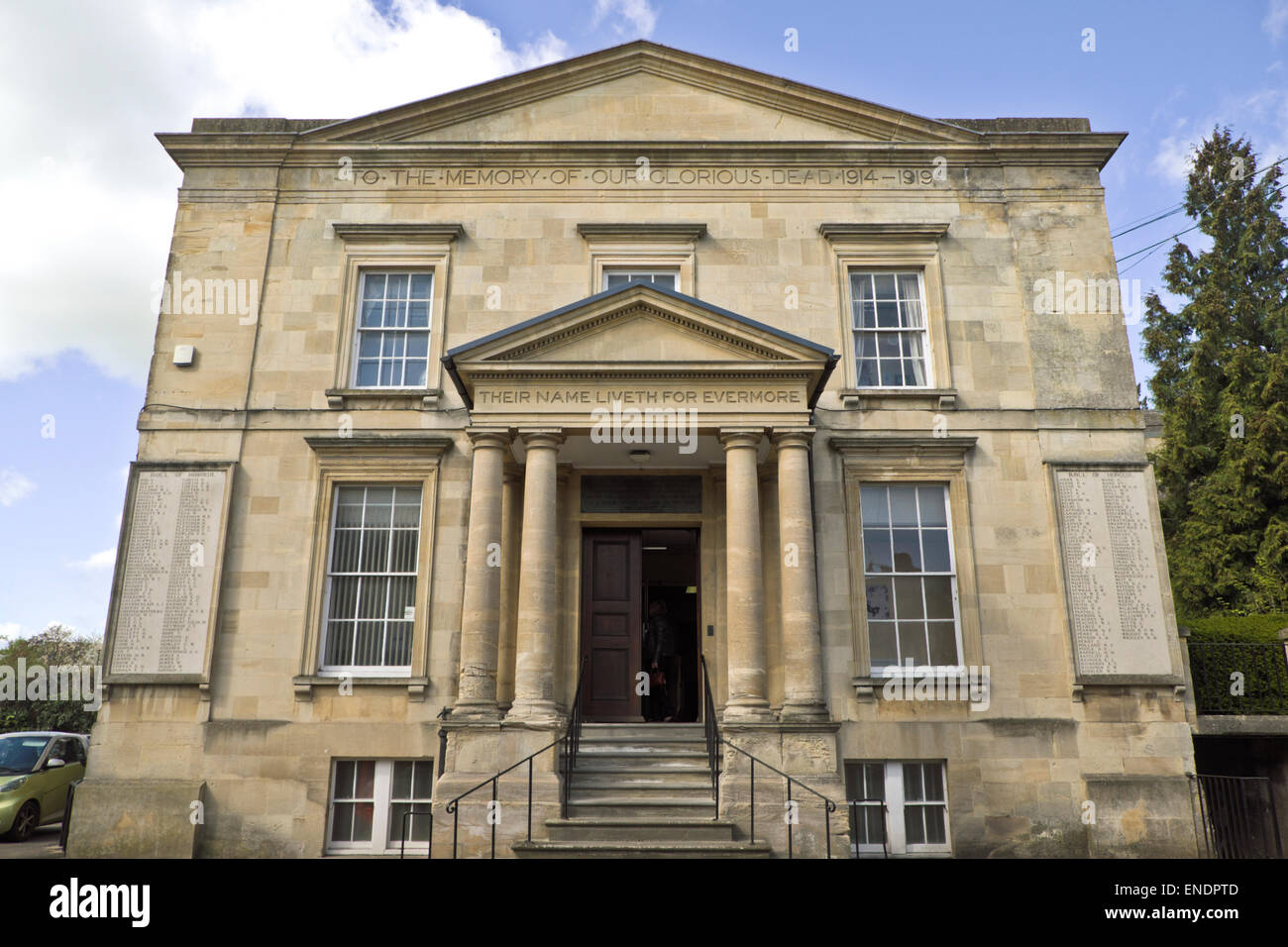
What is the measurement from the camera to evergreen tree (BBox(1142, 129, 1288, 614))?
19.2 metres

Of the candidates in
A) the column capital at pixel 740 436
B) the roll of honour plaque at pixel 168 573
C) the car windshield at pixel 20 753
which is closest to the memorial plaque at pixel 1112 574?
the column capital at pixel 740 436

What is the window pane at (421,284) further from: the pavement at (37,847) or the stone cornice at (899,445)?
the pavement at (37,847)

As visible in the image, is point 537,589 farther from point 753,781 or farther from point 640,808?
point 753,781

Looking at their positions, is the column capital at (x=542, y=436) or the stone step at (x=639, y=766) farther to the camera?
the column capital at (x=542, y=436)

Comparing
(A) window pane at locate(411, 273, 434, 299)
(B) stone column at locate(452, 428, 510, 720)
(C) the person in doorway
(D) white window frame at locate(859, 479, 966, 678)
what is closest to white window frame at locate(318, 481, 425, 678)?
(B) stone column at locate(452, 428, 510, 720)

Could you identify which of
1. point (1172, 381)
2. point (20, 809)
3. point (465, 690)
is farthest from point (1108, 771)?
point (20, 809)

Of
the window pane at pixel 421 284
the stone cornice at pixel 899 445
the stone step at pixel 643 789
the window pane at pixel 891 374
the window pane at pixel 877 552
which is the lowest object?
the stone step at pixel 643 789

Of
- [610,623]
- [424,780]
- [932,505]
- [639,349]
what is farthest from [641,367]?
[424,780]

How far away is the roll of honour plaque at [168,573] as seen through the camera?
1230 centimetres

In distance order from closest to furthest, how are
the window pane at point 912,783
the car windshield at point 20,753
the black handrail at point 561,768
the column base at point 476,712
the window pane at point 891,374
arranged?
the black handrail at point 561,768
the column base at point 476,712
the window pane at point 912,783
the window pane at point 891,374
the car windshield at point 20,753

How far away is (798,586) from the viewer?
36.9 feet

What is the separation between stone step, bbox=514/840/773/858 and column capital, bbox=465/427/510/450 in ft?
15.8

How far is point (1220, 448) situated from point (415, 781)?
18824mm

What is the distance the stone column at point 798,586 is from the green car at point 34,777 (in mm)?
10850
